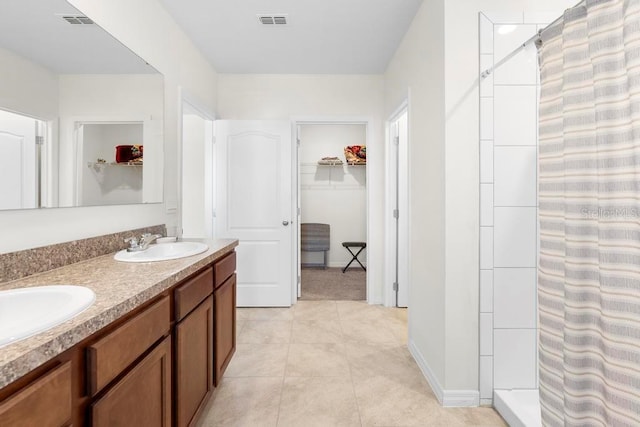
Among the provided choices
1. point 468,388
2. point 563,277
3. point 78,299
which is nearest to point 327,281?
Answer: point 468,388

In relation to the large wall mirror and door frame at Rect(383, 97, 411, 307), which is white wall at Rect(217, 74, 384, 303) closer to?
door frame at Rect(383, 97, 411, 307)

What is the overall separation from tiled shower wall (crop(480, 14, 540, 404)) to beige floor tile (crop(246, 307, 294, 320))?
6.05 ft

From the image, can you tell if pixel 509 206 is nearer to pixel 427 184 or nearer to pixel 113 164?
pixel 427 184

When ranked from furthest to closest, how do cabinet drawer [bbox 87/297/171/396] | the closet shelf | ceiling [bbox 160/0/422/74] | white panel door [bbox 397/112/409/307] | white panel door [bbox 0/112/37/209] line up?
white panel door [bbox 397/112/409/307], ceiling [bbox 160/0/422/74], the closet shelf, white panel door [bbox 0/112/37/209], cabinet drawer [bbox 87/297/171/396]

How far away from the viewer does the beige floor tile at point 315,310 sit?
3.03 metres

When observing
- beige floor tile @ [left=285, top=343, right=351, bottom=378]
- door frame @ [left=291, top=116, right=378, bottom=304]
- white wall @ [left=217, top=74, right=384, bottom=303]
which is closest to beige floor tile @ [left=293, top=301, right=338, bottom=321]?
door frame @ [left=291, top=116, right=378, bottom=304]

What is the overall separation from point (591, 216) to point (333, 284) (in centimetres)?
343

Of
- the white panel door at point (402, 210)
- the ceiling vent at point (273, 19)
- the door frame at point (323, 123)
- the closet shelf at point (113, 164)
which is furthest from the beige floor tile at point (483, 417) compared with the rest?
the ceiling vent at point (273, 19)

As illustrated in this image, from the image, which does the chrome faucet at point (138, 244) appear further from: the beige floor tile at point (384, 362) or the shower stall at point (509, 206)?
the shower stall at point (509, 206)

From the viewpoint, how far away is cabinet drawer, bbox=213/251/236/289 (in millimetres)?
1703

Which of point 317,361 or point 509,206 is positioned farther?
point 317,361

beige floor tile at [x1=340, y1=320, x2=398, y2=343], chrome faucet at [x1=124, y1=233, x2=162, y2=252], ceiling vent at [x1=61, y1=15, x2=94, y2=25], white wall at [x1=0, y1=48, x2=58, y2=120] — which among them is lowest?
beige floor tile at [x1=340, y1=320, x2=398, y2=343]

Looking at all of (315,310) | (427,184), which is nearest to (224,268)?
(427,184)

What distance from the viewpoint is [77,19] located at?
1.42 m
